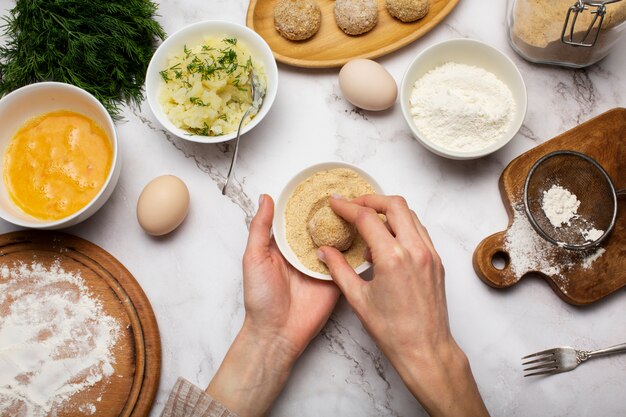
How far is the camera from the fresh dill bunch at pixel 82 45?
1744 millimetres

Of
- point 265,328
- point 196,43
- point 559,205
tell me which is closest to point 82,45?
point 196,43

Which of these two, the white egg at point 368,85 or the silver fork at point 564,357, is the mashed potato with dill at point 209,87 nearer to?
the white egg at point 368,85

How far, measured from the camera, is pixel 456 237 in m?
1.83

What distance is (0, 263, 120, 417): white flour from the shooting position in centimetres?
171

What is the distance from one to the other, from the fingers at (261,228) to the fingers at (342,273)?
180mm

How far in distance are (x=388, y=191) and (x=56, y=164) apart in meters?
1.06

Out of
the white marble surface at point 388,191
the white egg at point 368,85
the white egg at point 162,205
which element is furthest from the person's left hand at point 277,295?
the white egg at point 368,85

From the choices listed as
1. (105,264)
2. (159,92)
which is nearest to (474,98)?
(159,92)

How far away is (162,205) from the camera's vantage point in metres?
1.69

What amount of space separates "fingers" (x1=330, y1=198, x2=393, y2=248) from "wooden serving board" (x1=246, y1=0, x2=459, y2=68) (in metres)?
0.57

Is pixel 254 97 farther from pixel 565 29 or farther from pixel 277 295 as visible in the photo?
pixel 565 29

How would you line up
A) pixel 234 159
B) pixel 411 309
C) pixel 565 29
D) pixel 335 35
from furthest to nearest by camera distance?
pixel 335 35
pixel 234 159
pixel 565 29
pixel 411 309

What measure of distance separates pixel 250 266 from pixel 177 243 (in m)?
0.35

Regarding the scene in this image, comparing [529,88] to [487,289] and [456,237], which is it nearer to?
[456,237]
